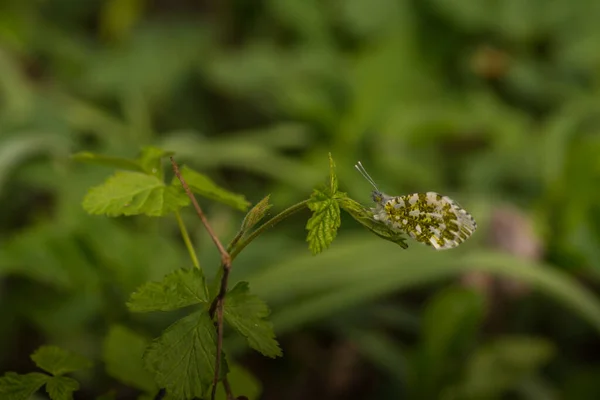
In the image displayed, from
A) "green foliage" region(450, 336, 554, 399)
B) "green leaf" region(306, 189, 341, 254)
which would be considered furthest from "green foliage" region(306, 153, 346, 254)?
"green foliage" region(450, 336, 554, 399)

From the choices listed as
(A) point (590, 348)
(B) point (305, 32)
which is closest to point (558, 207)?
(A) point (590, 348)

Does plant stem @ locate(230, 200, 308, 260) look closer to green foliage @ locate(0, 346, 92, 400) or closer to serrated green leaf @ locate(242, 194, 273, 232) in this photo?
serrated green leaf @ locate(242, 194, 273, 232)

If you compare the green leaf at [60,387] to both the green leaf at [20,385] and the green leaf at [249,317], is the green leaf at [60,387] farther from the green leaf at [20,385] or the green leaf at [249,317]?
the green leaf at [249,317]

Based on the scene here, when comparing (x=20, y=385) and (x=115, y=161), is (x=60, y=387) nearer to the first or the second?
(x=20, y=385)

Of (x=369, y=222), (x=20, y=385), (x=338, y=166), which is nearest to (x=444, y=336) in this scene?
(x=338, y=166)

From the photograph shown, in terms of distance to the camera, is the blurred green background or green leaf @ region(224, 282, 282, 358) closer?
green leaf @ region(224, 282, 282, 358)

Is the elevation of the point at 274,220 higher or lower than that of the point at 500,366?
lower

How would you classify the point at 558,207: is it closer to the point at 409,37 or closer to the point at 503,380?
the point at 503,380
